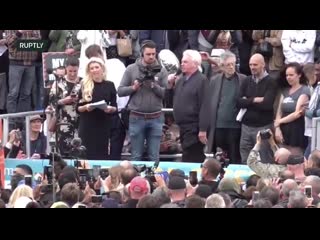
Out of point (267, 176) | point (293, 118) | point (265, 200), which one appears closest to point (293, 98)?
point (293, 118)

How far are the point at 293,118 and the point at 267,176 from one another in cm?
118

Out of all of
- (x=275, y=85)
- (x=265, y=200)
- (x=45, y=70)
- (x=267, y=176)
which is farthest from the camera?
(x=45, y=70)

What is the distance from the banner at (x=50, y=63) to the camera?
703 inches

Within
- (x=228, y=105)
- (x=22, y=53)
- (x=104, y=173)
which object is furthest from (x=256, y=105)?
(x=22, y=53)

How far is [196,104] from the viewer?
16578 millimetres

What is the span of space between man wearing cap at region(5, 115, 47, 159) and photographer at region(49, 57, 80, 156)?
1.01 ft

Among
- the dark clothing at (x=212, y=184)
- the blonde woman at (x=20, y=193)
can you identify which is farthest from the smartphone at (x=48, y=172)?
the dark clothing at (x=212, y=184)

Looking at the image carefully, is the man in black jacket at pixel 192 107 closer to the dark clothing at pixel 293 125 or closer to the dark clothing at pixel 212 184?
the dark clothing at pixel 293 125

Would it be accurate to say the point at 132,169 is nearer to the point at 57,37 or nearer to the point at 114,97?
the point at 114,97

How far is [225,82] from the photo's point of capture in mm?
16656

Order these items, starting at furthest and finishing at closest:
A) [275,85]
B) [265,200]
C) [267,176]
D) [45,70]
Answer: [45,70] → [275,85] → [267,176] → [265,200]

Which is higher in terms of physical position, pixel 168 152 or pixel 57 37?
pixel 57 37

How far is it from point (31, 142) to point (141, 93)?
1663mm

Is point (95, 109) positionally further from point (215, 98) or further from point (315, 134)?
point (315, 134)
